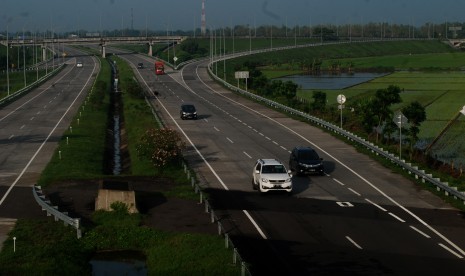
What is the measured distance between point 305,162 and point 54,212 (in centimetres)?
1561

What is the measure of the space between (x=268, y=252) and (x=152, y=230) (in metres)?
4.69

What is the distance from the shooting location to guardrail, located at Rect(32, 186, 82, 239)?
28.6m

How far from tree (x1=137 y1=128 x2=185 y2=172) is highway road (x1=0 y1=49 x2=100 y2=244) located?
227 inches

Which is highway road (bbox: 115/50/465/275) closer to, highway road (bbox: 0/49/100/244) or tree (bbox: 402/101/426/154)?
tree (bbox: 402/101/426/154)

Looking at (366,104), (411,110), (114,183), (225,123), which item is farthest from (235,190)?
(225,123)

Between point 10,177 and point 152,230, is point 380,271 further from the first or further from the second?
point 10,177

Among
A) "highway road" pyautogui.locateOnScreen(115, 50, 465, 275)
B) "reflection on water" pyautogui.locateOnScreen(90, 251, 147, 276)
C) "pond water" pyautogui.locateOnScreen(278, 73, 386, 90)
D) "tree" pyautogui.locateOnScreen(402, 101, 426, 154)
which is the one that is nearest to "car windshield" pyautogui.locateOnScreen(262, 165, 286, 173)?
"highway road" pyautogui.locateOnScreen(115, 50, 465, 275)

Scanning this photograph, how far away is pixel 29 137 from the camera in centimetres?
6019

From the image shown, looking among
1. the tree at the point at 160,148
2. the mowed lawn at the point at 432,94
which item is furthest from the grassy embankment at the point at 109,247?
the mowed lawn at the point at 432,94

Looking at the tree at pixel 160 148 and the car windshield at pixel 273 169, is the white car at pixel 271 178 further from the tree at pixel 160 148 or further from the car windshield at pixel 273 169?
the tree at pixel 160 148

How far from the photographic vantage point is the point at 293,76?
165125 millimetres

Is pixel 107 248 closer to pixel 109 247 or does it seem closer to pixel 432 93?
pixel 109 247

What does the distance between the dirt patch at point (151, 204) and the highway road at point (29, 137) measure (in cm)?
135

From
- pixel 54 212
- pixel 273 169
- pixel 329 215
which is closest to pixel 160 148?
pixel 273 169
